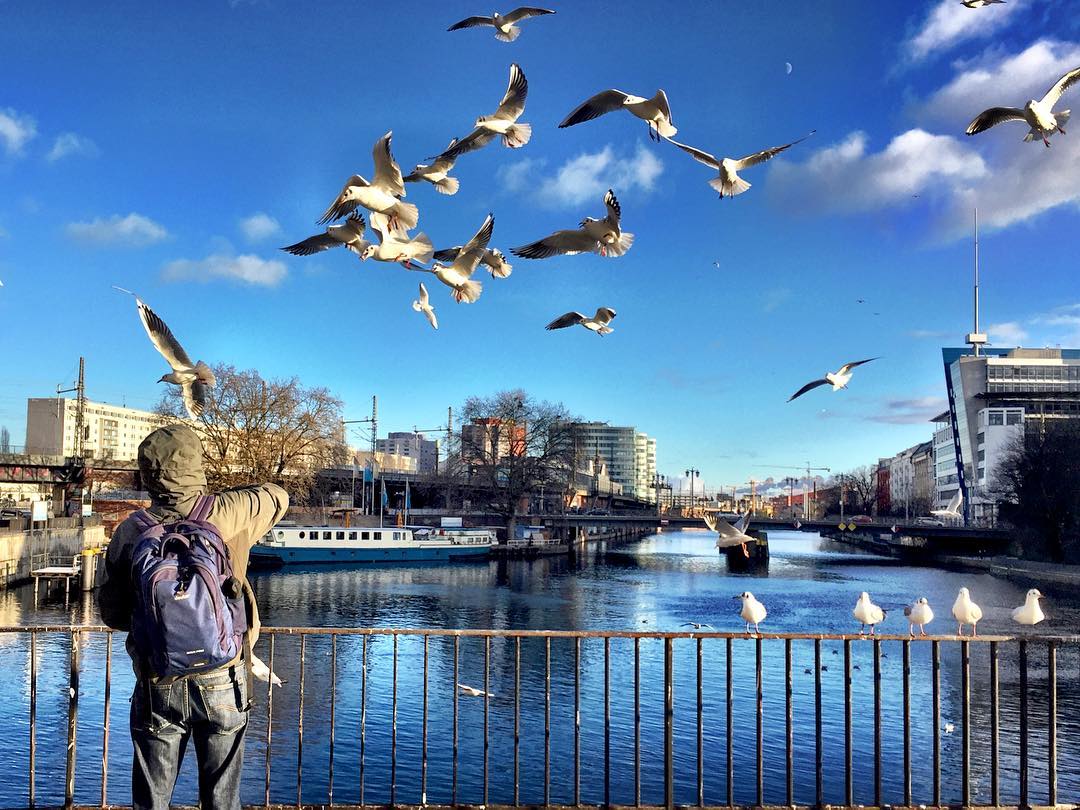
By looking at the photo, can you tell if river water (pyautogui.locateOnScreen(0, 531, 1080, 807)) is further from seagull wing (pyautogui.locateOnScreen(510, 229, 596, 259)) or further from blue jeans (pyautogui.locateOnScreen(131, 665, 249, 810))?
seagull wing (pyautogui.locateOnScreen(510, 229, 596, 259))

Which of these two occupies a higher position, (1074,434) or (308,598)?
(1074,434)

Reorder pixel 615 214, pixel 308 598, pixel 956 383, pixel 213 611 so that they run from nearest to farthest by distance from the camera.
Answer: pixel 213 611 < pixel 615 214 < pixel 308 598 < pixel 956 383

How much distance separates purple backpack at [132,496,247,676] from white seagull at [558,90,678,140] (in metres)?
4.02

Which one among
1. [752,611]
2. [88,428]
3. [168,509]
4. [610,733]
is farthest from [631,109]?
[88,428]

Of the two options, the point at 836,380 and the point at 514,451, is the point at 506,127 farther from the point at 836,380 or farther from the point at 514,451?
the point at 514,451

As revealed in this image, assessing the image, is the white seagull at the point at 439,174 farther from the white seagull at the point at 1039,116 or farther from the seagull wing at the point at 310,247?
the white seagull at the point at 1039,116

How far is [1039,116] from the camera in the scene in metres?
6.49

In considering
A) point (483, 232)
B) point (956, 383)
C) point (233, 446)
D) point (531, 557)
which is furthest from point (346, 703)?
point (956, 383)

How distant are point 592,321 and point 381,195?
2298 mm

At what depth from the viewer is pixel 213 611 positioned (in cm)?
326

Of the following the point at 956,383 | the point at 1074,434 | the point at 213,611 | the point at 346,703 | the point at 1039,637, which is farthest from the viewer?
the point at 956,383

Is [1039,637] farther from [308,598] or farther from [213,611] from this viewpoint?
[308,598]

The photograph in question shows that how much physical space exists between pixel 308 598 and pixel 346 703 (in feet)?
65.5

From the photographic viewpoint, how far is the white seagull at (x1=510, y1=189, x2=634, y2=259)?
20.6ft
